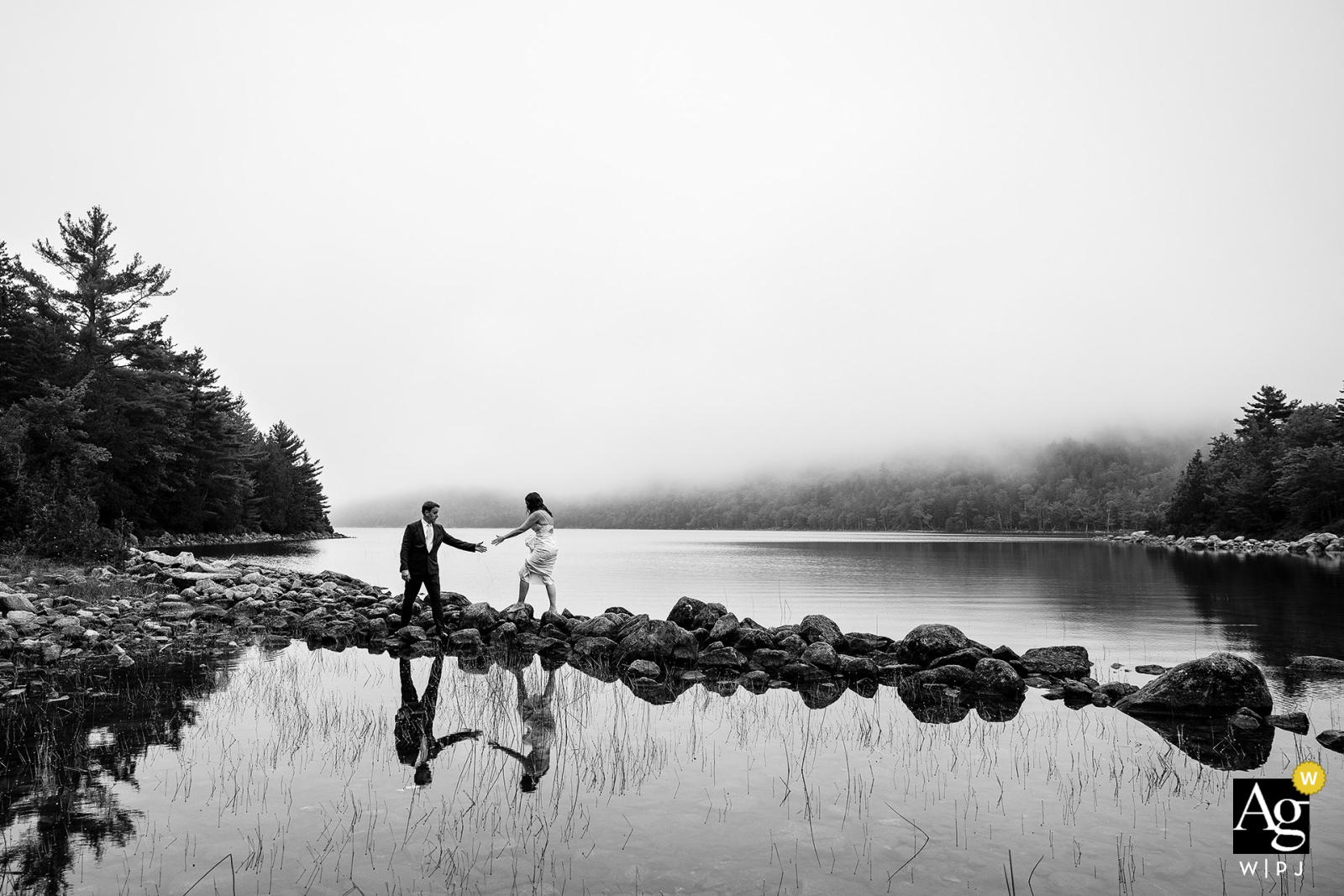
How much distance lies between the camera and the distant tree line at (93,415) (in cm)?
3052

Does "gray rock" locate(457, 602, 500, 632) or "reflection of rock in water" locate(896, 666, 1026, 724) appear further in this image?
"gray rock" locate(457, 602, 500, 632)

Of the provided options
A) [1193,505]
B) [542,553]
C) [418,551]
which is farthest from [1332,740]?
[1193,505]

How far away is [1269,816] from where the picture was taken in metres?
8.27

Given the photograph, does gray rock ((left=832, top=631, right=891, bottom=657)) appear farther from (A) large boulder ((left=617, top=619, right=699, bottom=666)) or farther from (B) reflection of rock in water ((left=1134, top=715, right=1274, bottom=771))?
(B) reflection of rock in water ((left=1134, top=715, right=1274, bottom=771))

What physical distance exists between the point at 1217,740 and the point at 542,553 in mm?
14324

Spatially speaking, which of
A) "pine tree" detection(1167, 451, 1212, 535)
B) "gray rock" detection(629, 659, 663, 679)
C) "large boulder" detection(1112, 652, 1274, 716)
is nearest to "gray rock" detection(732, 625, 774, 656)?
"gray rock" detection(629, 659, 663, 679)

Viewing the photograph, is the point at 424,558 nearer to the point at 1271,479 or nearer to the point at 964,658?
the point at 964,658

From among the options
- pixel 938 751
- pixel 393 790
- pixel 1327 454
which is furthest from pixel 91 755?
pixel 1327 454

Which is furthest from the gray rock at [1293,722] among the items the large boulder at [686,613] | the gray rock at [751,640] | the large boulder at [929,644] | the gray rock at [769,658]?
the large boulder at [686,613]

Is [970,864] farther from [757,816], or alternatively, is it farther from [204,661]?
[204,661]

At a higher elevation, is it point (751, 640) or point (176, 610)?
point (751, 640)

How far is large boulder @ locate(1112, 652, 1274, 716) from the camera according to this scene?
41.0 feet

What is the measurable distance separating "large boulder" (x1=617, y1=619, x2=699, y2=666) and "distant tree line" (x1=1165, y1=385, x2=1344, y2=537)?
8788 cm

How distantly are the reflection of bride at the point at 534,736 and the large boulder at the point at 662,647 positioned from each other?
9.27ft
